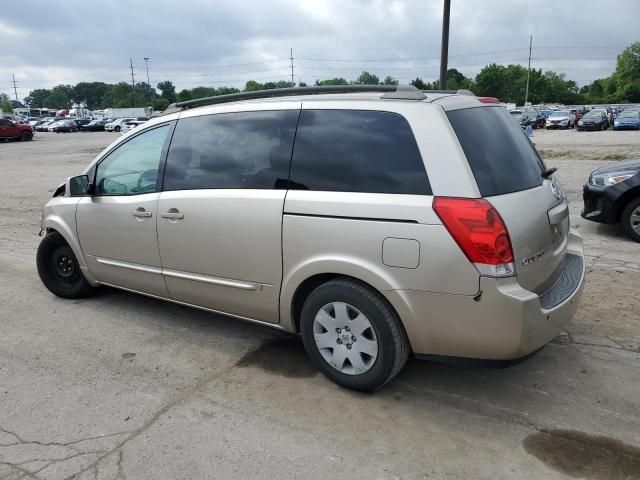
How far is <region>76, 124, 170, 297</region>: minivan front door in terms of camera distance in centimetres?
421

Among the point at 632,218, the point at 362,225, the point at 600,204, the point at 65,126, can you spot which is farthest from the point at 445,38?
the point at 65,126

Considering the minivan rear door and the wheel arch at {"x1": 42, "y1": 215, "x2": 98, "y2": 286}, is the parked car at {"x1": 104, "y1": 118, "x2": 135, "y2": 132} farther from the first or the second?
the minivan rear door

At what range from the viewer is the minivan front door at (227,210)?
353 cm

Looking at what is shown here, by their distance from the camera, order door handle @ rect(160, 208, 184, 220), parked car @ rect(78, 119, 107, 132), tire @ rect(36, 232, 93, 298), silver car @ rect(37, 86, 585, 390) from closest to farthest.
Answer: silver car @ rect(37, 86, 585, 390)
door handle @ rect(160, 208, 184, 220)
tire @ rect(36, 232, 93, 298)
parked car @ rect(78, 119, 107, 132)

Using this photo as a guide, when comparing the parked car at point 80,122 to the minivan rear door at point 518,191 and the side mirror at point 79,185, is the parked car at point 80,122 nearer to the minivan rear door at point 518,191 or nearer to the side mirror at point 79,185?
the side mirror at point 79,185

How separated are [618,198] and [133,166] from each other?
19.2ft

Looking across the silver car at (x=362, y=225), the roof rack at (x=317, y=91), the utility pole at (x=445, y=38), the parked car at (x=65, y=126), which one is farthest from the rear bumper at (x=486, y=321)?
the parked car at (x=65, y=126)

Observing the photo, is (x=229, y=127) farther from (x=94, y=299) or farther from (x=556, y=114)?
(x=556, y=114)

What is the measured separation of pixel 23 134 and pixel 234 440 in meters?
44.0

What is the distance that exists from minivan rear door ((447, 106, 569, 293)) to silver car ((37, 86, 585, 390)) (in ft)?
0.04

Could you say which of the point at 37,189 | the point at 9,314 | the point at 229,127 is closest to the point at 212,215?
the point at 229,127

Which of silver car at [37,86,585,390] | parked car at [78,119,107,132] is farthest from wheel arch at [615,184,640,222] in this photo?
parked car at [78,119,107,132]

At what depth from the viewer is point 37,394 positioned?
3.50 metres

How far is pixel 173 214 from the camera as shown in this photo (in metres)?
3.95
